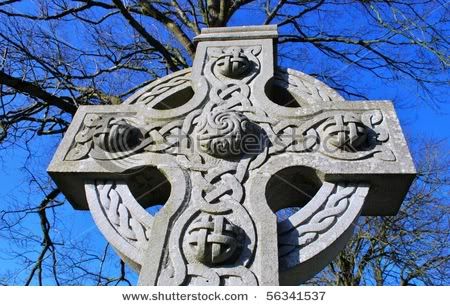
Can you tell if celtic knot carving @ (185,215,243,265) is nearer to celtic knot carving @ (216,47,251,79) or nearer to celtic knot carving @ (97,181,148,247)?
celtic knot carving @ (97,181,148,247)

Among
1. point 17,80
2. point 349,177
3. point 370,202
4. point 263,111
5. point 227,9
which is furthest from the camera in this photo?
point 227,9

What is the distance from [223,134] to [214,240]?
0.72 meters

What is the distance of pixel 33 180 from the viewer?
18.9 ft

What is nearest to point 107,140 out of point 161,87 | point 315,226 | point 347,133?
point 161,87

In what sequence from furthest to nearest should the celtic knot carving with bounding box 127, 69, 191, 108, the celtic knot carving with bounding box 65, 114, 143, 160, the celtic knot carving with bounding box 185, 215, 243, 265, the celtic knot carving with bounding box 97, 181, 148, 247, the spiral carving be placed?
the celtic knot carving with bounding box 127, 69, 191, 108 < the celtic knot carving with bounding box 65, 114, 143, 160 < the spiral carving < the celtic knot carving with bounding box 97, 181, 148, 247 < the celtic knot carving with bounding box 185, 215, 243, 265

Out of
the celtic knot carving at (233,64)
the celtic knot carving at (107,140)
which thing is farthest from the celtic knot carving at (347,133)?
the celtic knot carving at (107,140)

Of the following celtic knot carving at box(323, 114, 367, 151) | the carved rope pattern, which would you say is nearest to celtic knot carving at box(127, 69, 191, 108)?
celtic knot carving at box(323, 114, 367, 151)

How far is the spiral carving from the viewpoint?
2.48 metres

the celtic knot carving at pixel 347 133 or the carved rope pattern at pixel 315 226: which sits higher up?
the celtic knot carving at pixel 347 133

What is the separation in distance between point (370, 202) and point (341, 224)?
52 cm

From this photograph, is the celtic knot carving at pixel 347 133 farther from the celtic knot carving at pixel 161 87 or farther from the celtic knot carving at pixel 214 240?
the celtic knot carving at pixel 161 87

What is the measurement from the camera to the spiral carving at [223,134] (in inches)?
97.7
